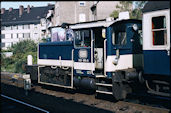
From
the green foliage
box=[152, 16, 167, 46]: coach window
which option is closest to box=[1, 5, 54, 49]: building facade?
the green foliage

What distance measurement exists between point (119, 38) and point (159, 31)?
2.46 m

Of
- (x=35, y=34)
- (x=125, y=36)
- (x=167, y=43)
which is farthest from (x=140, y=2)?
(x=35, y=34)

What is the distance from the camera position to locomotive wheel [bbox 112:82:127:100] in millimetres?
9395

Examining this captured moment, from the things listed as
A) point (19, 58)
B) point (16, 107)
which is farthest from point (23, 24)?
point (16, 107)

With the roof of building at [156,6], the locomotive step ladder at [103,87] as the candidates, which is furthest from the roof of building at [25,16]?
the roof of building at [156,6]

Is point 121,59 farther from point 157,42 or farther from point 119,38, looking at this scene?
point 157,42

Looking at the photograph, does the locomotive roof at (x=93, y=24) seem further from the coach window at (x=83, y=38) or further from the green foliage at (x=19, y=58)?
the green foliage at (x=19, y=58)

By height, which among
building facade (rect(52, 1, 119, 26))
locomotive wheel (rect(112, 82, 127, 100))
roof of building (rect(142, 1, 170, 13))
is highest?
building facade (rect(52, 1, 119, 26))

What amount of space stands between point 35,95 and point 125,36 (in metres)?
5.81

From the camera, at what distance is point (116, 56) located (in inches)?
391

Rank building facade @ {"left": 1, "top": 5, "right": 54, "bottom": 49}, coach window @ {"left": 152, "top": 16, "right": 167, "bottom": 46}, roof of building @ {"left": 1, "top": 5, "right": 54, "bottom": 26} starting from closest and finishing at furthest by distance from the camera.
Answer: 1. coach window @ {"left": 152, "top": 16, "right": 167, "bottom": 46}
2. building facade @ {"left": 1, "top": 5, "right": 54, "bottom": 49}
3. roof of building @ {"left": 1, "top": 5, "right": 54, "bottom": 26}

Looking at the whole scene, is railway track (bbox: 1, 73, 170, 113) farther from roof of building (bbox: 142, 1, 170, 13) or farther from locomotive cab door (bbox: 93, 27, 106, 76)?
roof of building (bbox: 142, 1, 170, 13)

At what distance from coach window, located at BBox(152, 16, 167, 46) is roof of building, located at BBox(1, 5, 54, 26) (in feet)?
A: 177

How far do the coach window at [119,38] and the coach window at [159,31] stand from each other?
7.12 ft
